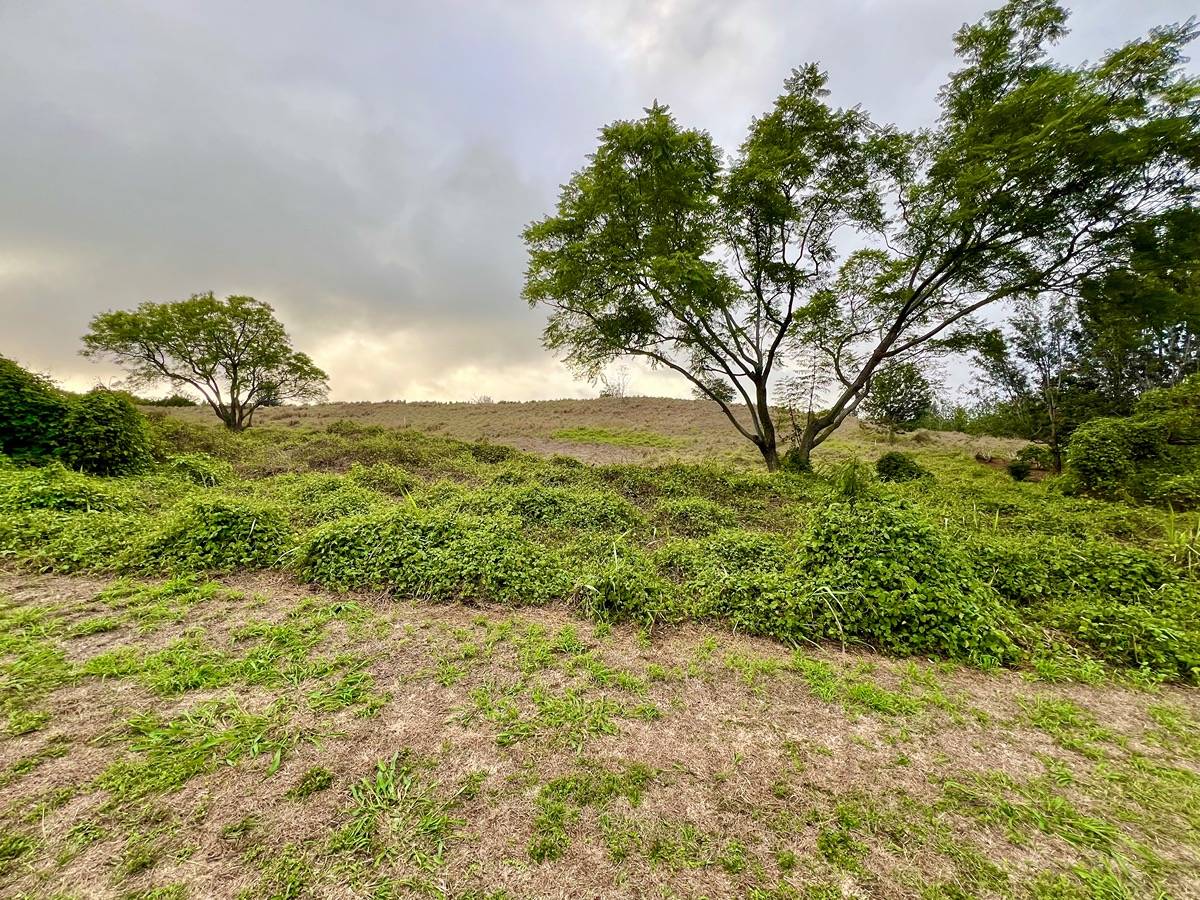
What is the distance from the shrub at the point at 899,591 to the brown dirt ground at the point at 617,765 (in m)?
0.27

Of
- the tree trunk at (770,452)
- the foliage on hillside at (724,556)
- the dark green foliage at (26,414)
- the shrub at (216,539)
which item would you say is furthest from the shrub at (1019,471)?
the dark green foliage at (26,414)

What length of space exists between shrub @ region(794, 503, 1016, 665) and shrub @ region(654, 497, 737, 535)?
7.07ft

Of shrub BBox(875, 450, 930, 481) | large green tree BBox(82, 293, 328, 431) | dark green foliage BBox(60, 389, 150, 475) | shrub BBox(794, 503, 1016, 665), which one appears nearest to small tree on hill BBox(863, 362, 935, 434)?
shrub BBox(875, 450, 930, 481)

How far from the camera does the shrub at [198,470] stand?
821cm

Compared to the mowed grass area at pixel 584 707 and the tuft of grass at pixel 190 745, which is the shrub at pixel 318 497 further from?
the tuft of grass at pixel 190 745

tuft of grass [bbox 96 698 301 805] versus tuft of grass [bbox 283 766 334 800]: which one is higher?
tuft of grass [bbox 96 698 301 805]

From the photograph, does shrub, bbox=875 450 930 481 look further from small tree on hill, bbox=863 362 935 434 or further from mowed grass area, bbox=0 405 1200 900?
mowed grass area, bbox=0 405 1200 900

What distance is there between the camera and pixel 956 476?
11875mm

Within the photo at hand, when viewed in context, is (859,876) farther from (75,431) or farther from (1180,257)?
(1180,257)

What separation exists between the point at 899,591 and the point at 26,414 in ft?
43.9

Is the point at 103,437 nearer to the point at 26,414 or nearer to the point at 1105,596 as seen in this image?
the point at 26,414

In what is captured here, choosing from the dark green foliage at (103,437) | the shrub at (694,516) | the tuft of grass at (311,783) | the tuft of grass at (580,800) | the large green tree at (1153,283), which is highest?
the large green tree at (1153,283)

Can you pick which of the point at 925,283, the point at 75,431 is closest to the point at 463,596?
the point at 75,431

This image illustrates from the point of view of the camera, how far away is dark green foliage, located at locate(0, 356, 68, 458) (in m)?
7.00
